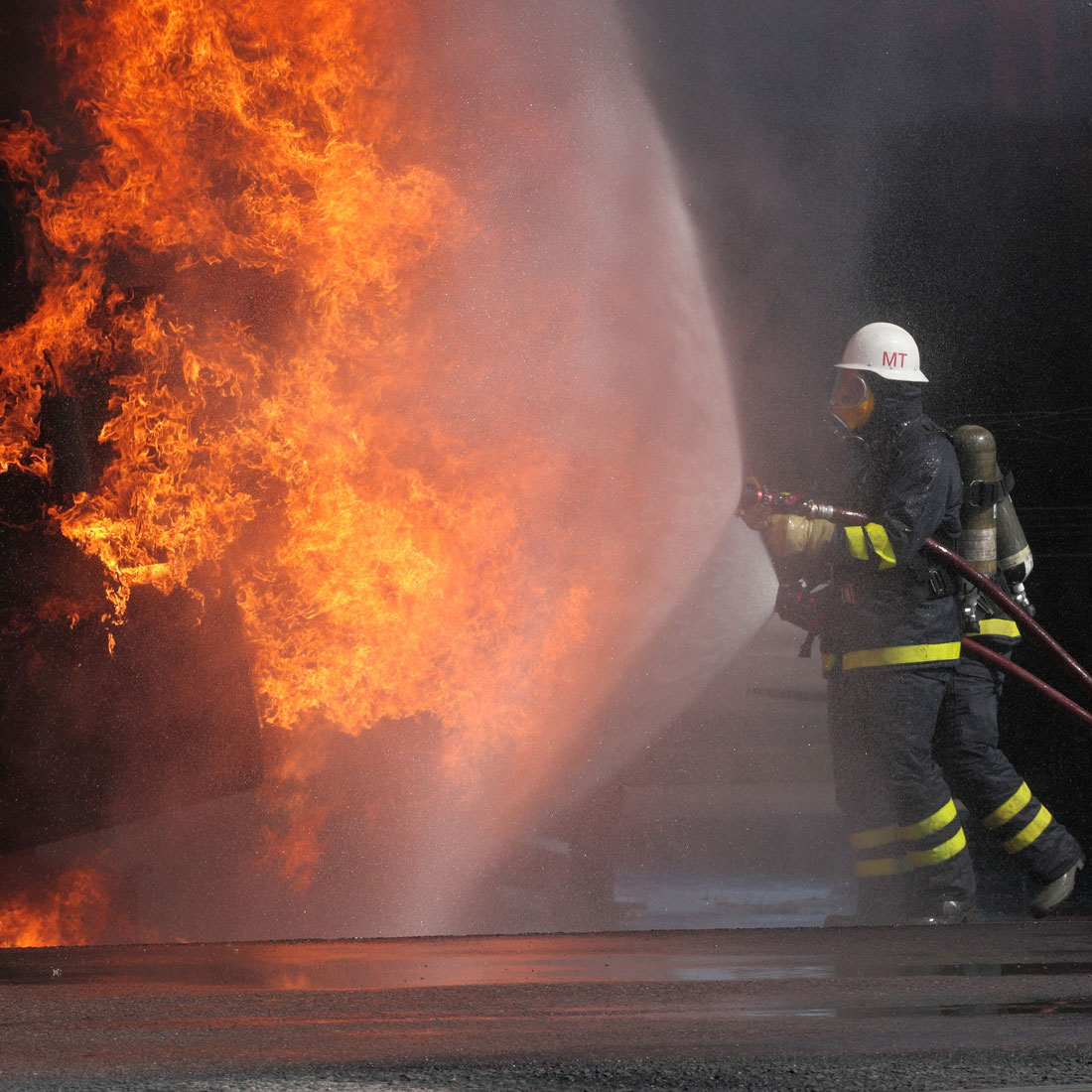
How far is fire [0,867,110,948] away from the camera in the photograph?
192 inches

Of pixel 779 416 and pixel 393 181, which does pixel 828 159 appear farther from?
pixel 393 181

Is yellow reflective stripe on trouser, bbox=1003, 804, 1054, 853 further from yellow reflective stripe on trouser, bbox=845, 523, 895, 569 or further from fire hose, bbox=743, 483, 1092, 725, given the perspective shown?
yellow reflective stripe on trouser, bbox=845, 523, 895, 569

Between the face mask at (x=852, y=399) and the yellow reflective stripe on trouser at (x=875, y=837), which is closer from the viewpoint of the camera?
the yellow reflective stripe on trouser at (x=875, y=837)

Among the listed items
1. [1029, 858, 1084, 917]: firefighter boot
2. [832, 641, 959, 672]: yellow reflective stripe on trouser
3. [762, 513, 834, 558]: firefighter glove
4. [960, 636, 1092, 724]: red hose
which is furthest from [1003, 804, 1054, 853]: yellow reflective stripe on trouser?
[762, 513, 834, 558]: firefighter glove

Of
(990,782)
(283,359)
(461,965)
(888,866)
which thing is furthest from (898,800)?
(283,359)

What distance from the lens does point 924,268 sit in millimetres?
6387

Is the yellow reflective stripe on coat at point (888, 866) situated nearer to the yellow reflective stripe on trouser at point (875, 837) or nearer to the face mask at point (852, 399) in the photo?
the yellow reflective stripe on trouser at point (875, 837)

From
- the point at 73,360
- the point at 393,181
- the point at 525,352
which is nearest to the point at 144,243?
the point at 73,360

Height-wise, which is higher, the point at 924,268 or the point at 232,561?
the point at 924,268

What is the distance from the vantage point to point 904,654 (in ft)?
15.8

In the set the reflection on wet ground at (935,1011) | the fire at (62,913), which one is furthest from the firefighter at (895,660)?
the fire at (62,913)

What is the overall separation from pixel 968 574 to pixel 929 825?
3.03 ft

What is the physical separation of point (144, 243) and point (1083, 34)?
4.52 m

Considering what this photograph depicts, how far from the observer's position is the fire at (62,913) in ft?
16.0
